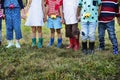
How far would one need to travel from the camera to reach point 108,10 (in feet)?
29.0

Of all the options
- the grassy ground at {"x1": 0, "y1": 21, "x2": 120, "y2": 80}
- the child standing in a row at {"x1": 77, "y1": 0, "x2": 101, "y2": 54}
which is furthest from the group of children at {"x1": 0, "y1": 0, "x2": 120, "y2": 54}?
the grassy ground at {"x1": 0, "y1": 21, "x2": 120, "y2": 80}

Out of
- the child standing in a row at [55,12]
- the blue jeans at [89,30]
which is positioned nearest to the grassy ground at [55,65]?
the blue jeans at [89,30]

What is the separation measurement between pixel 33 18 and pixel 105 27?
5.97ft

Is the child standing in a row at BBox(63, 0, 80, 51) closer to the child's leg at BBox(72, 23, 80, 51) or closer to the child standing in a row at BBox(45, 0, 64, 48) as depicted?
the child's leg at BBox(72, 23, 80, 51)

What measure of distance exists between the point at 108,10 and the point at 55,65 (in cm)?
222

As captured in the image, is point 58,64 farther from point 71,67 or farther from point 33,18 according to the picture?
point 33,18

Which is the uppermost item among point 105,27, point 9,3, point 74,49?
point 9,3

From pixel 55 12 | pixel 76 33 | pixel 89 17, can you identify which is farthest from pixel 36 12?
pixel 89 17

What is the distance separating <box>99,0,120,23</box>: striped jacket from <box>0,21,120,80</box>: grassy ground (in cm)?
83

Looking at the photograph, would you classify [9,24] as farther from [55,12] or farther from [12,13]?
[55,12]

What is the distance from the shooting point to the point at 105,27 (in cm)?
908

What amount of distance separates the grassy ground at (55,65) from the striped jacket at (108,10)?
83 centimetres

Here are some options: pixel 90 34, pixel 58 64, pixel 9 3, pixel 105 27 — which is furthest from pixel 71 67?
pixel 9 3

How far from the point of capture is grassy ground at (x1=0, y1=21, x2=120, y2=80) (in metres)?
6.90
